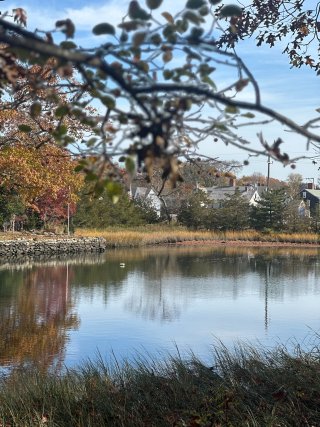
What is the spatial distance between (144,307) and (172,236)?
2371 centimetres

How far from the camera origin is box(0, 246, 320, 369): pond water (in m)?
9.89

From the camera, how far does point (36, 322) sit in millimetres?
11812

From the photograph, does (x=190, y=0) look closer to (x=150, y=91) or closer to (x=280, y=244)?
(x=150, y=91)

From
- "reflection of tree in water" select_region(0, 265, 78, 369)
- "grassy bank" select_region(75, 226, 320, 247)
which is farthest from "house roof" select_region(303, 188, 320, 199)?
"reflection of tree in water" select_region(0, 265, 78, 369)

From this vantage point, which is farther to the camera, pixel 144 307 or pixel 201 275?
pixel 201 275

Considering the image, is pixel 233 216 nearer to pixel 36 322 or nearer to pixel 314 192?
pixel 314 192

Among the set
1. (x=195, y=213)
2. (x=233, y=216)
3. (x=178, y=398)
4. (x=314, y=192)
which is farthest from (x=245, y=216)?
(x=178, y=398)

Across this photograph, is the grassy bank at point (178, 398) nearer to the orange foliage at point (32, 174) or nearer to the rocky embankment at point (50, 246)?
the orange foliage at point (32, 174)

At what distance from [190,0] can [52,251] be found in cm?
2659

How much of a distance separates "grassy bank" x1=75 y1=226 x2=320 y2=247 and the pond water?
944 centimetres

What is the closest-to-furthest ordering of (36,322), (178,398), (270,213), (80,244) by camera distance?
(178,398), (36,322), (80,244), (270,213)

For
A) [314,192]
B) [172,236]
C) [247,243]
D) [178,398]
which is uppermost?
[314,192]

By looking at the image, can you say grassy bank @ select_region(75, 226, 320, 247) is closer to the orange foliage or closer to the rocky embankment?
the rocky embankment

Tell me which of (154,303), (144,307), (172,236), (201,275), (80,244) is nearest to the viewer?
(144,307)
